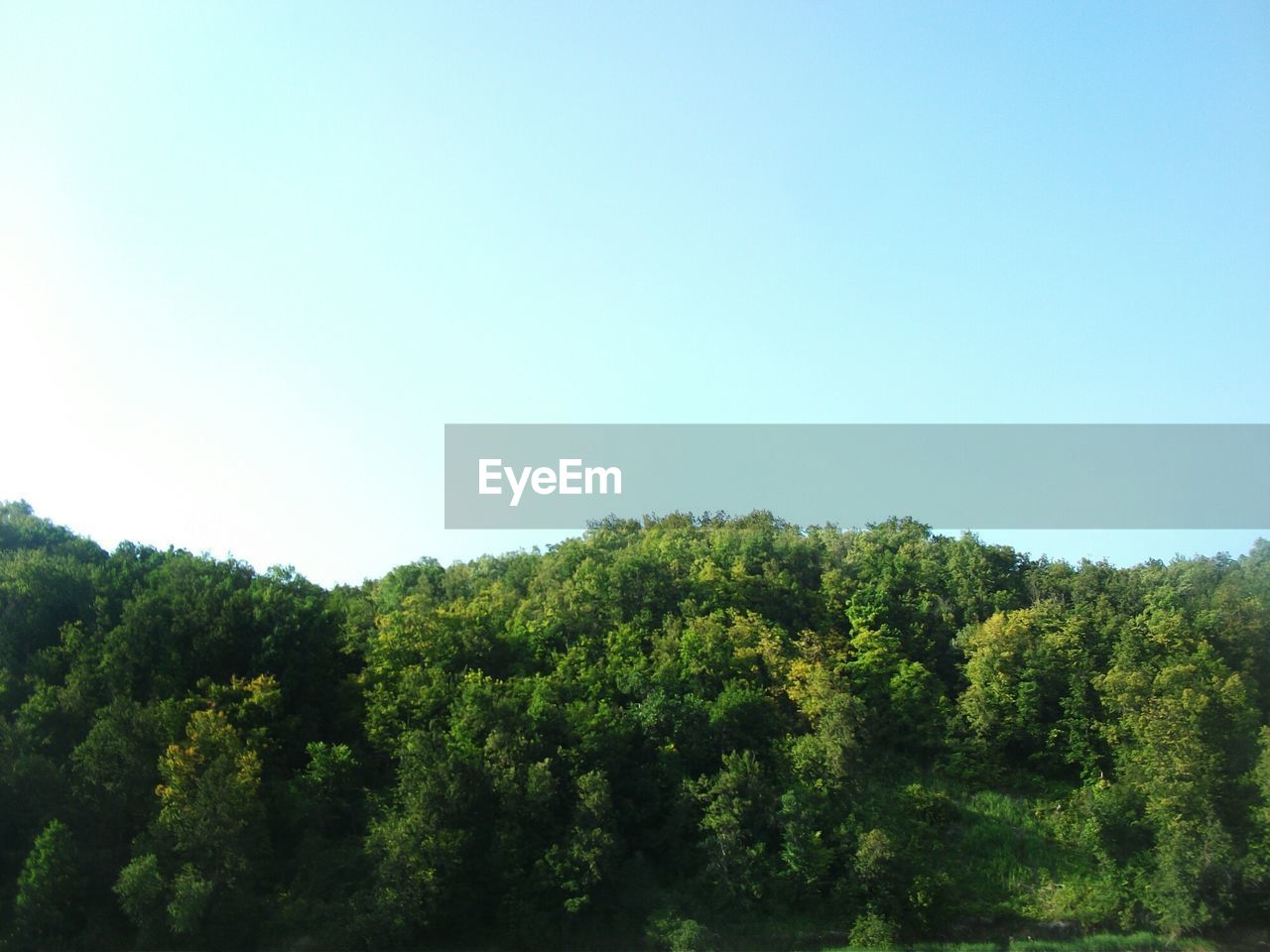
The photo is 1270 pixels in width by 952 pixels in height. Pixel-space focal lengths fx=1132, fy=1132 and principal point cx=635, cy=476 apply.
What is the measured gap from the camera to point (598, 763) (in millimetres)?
34969

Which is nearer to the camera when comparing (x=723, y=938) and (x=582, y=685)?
(x=723, y=938)

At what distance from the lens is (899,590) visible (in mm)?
46094

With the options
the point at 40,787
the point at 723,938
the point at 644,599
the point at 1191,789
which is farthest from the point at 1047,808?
the point at 40,787

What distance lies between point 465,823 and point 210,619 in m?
10.4

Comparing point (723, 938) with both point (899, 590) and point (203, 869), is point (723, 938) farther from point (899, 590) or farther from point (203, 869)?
point (899, 590)

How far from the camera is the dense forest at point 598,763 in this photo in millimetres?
31438

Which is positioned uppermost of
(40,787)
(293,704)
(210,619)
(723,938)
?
(210,619)

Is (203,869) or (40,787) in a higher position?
(40,787)

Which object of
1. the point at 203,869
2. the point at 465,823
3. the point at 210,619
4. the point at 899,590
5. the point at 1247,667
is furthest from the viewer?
the point at 899,590

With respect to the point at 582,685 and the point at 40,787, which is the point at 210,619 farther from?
the point at 582,685

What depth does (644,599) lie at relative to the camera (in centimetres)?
→ 4219

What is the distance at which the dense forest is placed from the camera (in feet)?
103

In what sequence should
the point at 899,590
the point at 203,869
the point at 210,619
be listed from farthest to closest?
1. the point at 899,590
2. the point at 210,619
3. the point at 203,869

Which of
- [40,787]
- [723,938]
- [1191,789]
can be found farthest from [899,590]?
[40,787]
